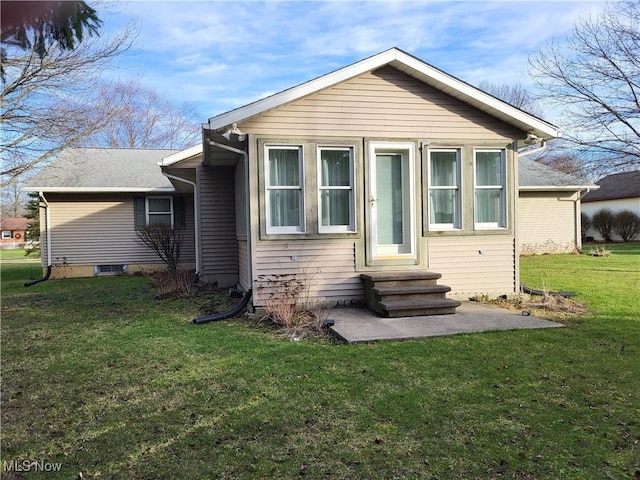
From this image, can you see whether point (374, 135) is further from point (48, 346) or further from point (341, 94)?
point (48, 346)

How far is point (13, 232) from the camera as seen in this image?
194ft

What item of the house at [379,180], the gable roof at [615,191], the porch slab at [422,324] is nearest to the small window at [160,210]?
the house at [379,180]

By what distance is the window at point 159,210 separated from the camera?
46.9 ft

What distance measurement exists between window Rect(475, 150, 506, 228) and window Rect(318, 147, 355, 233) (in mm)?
2258

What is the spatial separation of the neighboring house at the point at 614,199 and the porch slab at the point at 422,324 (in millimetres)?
21758

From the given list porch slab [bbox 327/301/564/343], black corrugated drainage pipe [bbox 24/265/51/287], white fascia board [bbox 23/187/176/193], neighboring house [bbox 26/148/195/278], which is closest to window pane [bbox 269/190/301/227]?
porch slab [bbox 327/301/564/343]

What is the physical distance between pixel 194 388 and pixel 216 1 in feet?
21.5

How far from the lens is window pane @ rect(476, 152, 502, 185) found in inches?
306

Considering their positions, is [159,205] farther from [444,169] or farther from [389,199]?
[444,169]

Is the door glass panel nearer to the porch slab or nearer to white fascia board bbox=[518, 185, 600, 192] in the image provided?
the porch slab

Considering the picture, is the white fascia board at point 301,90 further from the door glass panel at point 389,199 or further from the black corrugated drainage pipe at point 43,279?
the black corrugated drainage pipe at point 43,279

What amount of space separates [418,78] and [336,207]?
98.6 inches

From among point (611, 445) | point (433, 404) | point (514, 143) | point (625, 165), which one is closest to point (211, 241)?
point (514, 143)

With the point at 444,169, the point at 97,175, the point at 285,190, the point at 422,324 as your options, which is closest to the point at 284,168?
the point at 285,190
